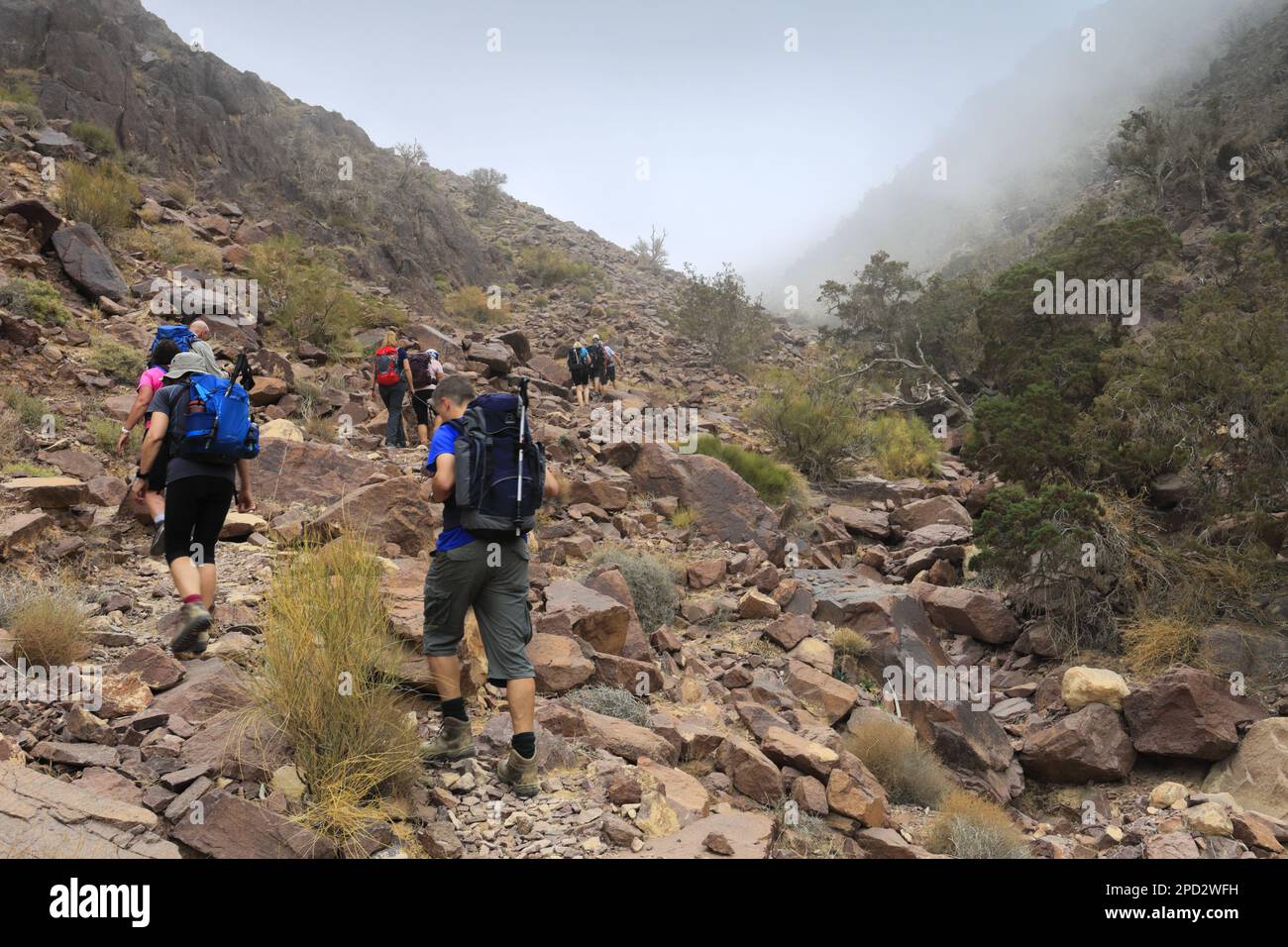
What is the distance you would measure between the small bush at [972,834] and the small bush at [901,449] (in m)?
10.3

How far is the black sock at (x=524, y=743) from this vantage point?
366 cm

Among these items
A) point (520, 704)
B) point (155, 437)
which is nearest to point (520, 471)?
point (520, 704)

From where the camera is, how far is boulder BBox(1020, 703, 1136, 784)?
19.9ft

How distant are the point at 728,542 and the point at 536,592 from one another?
12.5 ft

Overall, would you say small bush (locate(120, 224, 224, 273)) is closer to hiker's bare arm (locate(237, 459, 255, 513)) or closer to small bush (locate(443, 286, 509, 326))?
small bush (locate(443, 286, 509, 326))

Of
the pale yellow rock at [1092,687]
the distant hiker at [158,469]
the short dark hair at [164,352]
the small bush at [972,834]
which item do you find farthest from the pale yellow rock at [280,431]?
the pale yellow rock at [1092,687]

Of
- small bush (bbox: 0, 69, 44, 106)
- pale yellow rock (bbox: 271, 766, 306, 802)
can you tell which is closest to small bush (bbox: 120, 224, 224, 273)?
small bush (bbox: 0, 69, 44, 106)

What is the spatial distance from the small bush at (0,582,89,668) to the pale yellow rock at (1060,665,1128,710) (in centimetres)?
744

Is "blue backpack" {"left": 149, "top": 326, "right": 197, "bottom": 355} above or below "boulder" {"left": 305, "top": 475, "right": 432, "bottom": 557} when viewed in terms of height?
above

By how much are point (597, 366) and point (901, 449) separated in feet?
20.8

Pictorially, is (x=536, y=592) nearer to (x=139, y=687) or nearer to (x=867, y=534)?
(x=139, y=687)

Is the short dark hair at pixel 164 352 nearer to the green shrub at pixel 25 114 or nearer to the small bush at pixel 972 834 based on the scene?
the small bush at pixel 972 834

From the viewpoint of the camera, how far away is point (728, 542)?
32.1 ft

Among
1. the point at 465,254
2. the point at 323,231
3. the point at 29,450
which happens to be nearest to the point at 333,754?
the point at 29,450
